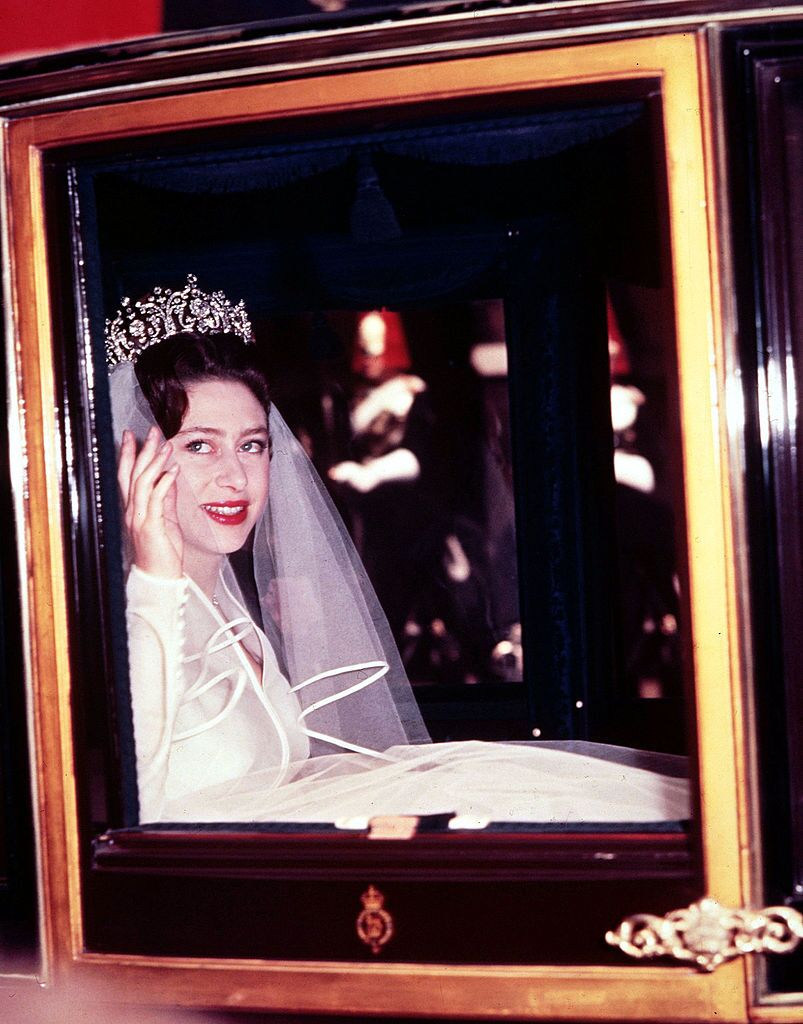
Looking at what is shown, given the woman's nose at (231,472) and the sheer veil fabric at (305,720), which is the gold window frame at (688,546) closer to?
the sheer veil fabric at (305,720)

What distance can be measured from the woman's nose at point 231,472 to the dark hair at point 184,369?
0.12 metres

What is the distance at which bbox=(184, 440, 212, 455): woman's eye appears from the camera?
73.6 inches

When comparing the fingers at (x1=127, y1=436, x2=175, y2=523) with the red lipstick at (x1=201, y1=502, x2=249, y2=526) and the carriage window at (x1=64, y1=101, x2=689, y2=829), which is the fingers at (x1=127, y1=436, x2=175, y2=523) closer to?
the carriage window at (x1=64, y1=101, x2=689, y2=829)

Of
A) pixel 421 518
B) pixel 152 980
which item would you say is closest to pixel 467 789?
pixel 152 980

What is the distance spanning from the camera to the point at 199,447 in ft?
6.17

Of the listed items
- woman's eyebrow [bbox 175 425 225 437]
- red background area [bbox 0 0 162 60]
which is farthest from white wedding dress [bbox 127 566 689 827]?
red background area [bbox 0 0 162 60]

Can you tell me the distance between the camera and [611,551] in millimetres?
2510

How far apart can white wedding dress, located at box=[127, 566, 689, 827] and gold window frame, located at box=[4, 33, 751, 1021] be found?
18 centimetres

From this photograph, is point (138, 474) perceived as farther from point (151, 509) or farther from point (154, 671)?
point (154, 671)

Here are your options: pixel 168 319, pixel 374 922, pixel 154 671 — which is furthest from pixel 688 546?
pixel 168 319

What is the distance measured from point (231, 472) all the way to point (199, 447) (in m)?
0.09

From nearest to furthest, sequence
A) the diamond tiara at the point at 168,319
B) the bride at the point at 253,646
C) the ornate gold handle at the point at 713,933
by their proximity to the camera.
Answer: the ornate gold handle at the point at 713,933
the bride at the point at 253,646
the diamond tiara at the point at 168,319

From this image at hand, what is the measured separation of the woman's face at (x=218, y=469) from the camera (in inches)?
73.0

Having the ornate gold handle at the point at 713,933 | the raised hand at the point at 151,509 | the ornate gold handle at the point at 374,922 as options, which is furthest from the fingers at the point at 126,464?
the ornate gold handle at the point at 713,933
